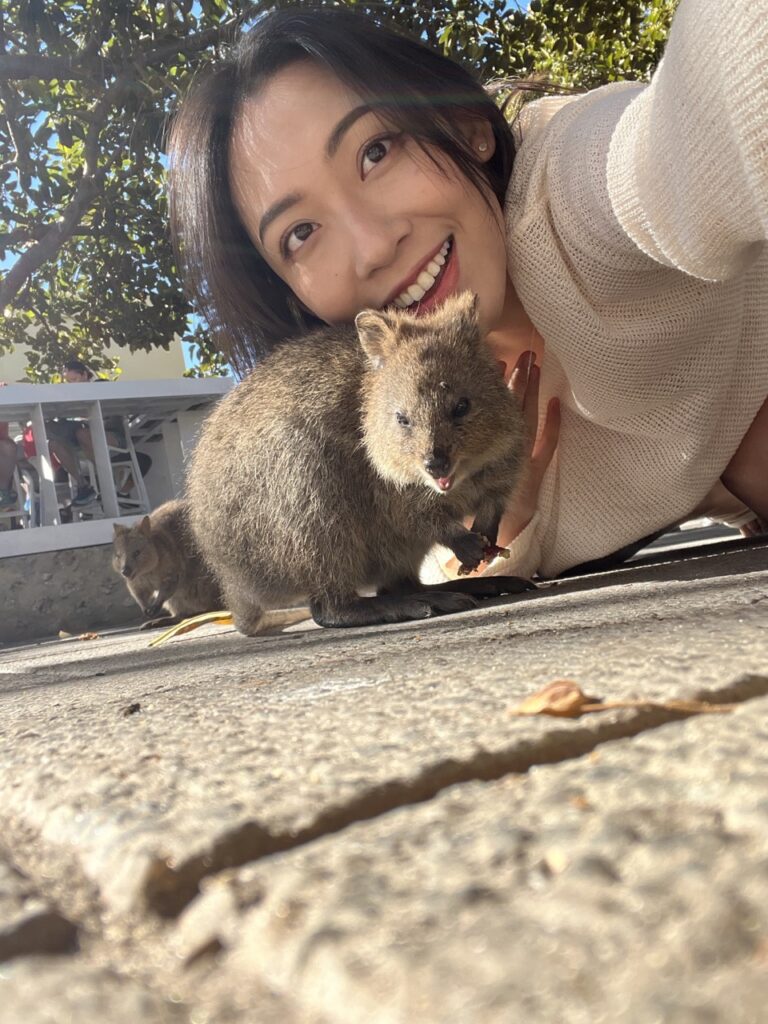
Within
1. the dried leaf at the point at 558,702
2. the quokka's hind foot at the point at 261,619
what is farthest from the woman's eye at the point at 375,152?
the dried leaf at the point at 558,702

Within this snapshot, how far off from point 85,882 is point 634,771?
36cm

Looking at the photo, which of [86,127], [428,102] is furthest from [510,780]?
[86,127]

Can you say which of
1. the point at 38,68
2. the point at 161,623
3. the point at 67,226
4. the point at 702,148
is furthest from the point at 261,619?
the point at 38,68

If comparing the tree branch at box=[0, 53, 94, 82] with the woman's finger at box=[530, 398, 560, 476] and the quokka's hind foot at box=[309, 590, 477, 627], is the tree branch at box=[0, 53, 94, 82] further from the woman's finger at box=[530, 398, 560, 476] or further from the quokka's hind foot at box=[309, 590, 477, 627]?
the quokka's hind foot at box=[309, 590, 477, 627]

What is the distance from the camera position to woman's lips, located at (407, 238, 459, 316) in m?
2.44

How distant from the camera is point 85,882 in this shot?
59cm

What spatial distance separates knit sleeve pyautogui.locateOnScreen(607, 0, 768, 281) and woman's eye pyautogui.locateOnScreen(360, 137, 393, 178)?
31.1 inches

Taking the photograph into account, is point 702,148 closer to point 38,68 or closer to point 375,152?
point 375,152

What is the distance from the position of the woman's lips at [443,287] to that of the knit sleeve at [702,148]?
785 mm

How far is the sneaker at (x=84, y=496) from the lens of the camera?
7828mm

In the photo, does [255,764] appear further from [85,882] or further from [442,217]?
[442,217]

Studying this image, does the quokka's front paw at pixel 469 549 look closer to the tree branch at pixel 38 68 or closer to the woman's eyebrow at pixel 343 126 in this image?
the woman's eyebrow at pixel 343 126

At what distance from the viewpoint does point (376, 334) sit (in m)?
2.49

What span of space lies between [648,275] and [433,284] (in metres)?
0.77
